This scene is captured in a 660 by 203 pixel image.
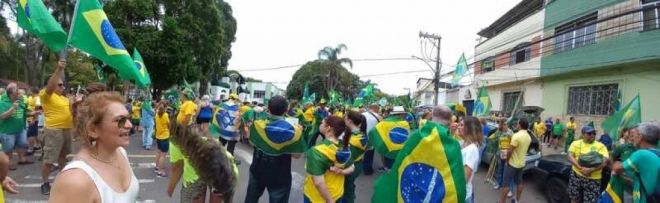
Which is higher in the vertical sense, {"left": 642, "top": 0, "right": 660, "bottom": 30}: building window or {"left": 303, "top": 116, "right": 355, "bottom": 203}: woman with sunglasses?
{"left": 642, "top": 0, "right": 660, "bottom": 30}: building window

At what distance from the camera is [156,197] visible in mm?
6227

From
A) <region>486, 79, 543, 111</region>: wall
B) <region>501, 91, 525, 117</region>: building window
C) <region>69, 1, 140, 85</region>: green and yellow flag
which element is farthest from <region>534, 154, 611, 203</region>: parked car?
<region>501, 91, 525, 117</region>: building window

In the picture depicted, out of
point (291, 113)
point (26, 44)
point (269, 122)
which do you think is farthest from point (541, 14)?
point (26, 44)

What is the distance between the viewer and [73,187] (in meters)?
1.52

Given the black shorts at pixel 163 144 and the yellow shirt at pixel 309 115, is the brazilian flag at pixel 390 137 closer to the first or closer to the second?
the black shorts at pixel 163 144

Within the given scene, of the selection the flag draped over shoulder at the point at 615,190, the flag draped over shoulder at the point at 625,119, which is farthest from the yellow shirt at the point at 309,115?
the flag draped over shoulder at the point at 615,190

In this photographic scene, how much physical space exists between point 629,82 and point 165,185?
15.7 m

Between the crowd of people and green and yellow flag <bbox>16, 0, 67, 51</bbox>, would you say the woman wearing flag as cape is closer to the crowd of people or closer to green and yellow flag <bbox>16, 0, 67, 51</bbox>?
the crowd of people

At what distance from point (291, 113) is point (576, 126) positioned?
12032 mm

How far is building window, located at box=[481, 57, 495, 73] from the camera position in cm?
2697

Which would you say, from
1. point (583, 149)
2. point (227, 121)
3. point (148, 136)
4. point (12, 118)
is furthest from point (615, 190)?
point (148, 136)

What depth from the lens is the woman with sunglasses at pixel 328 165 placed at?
3.62 metres

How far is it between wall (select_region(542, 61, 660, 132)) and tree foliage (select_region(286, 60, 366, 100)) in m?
36.4

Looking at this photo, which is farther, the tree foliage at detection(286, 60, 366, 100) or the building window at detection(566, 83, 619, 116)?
the tree foliage at detection(286, 60, 366, 100)
